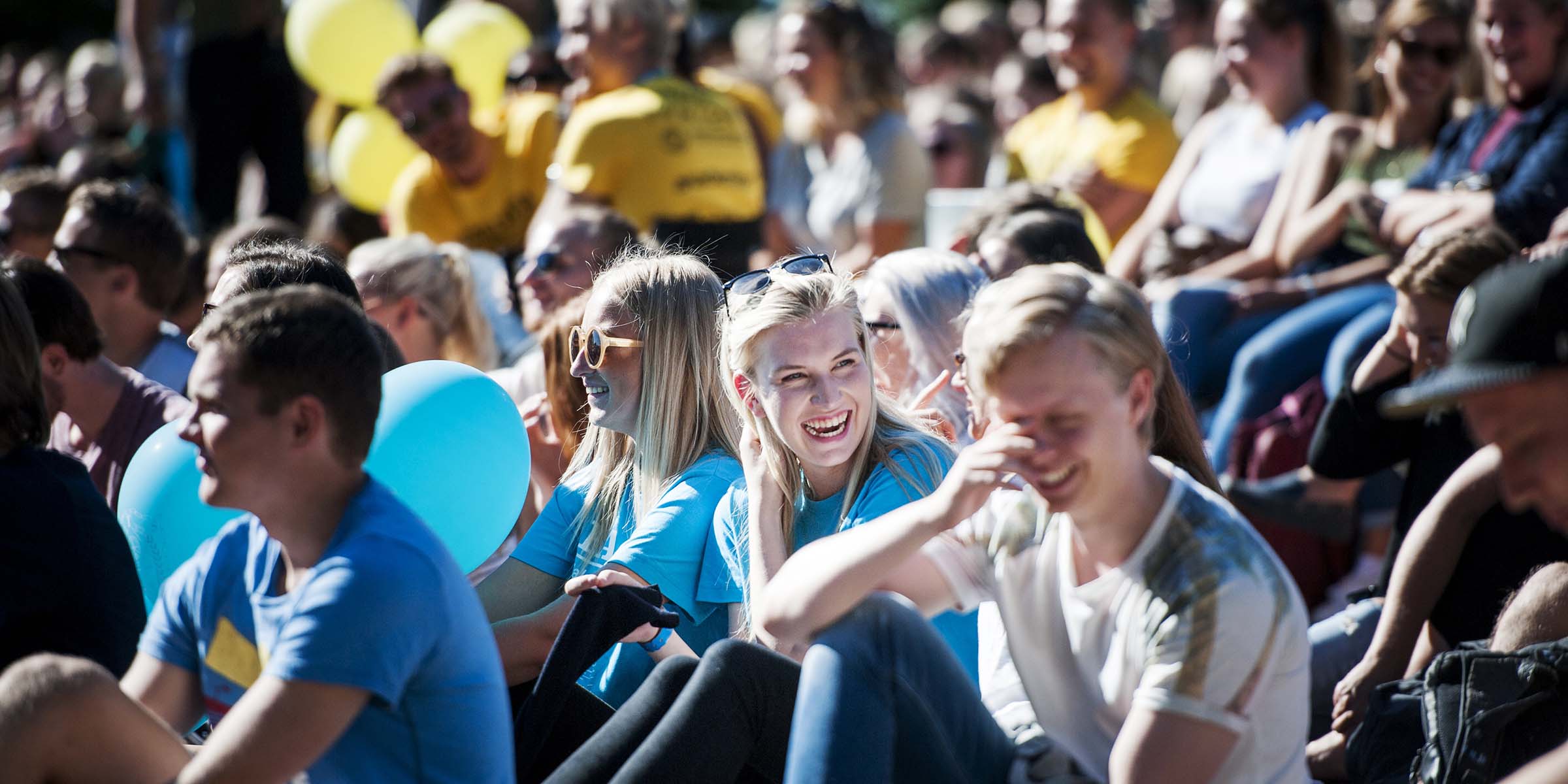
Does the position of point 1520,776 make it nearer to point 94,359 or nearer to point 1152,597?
point 1152,597

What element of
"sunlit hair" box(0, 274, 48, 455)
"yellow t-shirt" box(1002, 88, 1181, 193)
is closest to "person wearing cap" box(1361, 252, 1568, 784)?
"sunlit hair" box(0, 274, 48, 455)

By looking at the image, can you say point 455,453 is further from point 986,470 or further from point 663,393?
point 986,470

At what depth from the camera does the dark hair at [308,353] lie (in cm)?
213

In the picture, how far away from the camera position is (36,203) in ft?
18.6

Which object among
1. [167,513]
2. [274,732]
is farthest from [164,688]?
[167,513]

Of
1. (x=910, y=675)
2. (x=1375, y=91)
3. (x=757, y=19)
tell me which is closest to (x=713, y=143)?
(x=1375, y=91)

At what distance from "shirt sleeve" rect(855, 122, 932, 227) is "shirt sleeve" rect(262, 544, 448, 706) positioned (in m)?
4.71

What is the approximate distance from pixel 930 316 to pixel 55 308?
2073 millimetres

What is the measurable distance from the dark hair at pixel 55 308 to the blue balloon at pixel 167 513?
1.91 feet

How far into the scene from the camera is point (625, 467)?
3.44 meters

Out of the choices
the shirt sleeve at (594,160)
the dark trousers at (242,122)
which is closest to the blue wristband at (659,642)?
the shirt sleeve at (594,160)

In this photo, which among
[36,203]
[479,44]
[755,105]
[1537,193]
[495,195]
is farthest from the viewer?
[755,105]

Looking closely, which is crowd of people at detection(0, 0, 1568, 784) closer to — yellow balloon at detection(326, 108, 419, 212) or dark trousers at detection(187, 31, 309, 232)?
yellow balloon at detection(326, 108, 419, 212)

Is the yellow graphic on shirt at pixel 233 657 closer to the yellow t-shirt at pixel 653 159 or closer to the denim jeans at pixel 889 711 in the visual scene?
the denim jeans at pixel 889 711
